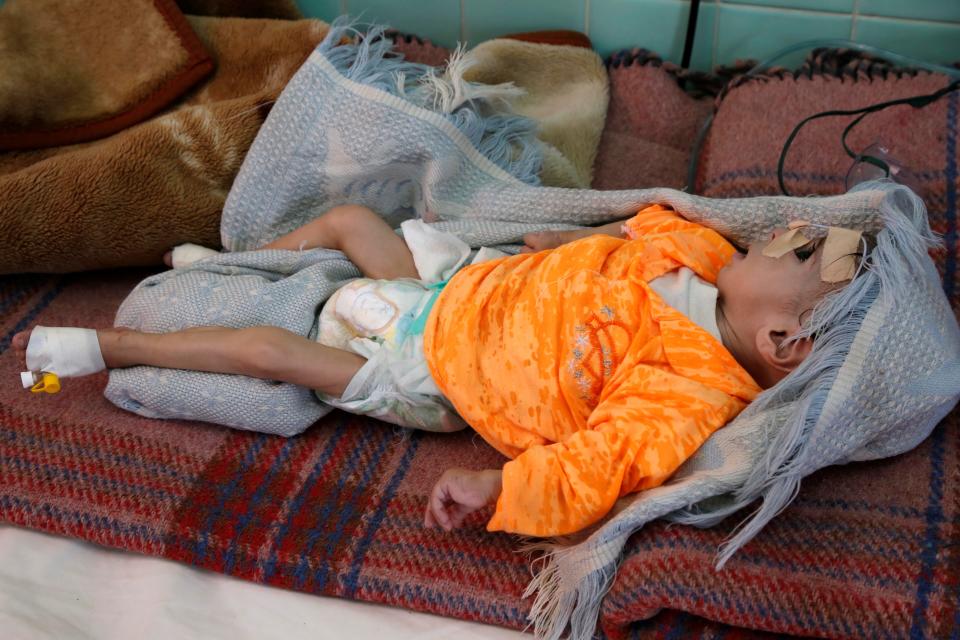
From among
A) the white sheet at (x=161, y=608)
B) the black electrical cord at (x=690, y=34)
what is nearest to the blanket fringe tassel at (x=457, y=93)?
the black electrical cord at (x=690, y=34)

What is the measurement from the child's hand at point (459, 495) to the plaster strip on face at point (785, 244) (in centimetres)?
41

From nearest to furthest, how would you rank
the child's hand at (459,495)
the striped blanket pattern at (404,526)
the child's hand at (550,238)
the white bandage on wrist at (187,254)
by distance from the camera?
the striped blanket pattern at (404,526) < the child's hand at (459,495) < the child's hand at (550,238) < the white bandage on wrist at (187,254)

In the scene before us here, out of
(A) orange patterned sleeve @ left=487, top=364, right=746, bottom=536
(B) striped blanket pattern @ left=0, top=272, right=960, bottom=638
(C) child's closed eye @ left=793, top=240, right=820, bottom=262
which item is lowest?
(B) striped blanket pattern @ left=0, top=272, right=960, bottom=638

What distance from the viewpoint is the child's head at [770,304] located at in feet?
3.51

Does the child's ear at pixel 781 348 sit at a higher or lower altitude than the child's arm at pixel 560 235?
higher

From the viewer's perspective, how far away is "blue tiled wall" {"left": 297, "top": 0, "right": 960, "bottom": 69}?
1.50 m

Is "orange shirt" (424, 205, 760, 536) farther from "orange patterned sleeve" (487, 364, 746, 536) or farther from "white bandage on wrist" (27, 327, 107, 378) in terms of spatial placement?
"white bandage on wrist" (27, 327, 107, 378)

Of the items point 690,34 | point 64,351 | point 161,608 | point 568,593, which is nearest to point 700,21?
point 690,34

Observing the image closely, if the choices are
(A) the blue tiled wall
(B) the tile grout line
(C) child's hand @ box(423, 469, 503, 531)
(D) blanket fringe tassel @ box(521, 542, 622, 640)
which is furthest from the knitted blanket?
(B) the tile grout line

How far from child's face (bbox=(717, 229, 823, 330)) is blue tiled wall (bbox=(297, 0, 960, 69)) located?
21.8 inches

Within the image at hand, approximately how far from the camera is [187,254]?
1.48 metres

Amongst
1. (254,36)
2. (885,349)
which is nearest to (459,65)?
(254,36)

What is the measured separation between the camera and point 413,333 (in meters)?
1.25

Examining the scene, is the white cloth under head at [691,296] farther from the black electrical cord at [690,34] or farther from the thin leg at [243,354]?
the black electrical cord at [690,34]
